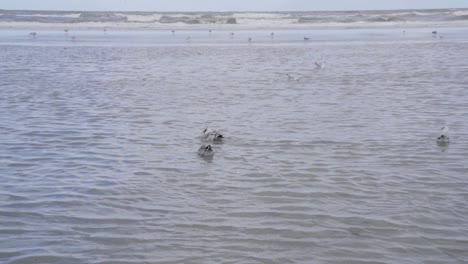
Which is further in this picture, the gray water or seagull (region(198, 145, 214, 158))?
seagull (region(198, 145, 214, 158))

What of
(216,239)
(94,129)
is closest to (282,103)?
(94,129)

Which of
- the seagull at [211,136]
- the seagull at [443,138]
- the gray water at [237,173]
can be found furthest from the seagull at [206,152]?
the seagull at [443,138]

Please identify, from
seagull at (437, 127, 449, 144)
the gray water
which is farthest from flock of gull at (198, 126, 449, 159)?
the gray water

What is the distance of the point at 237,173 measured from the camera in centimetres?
688

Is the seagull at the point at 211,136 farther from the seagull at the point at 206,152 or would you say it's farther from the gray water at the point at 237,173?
the seagull at the point at 206,152

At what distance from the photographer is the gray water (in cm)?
473

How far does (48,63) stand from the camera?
70.7ft

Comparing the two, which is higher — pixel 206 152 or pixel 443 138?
pixel 443 138

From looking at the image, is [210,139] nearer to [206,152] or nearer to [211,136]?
[211,136]

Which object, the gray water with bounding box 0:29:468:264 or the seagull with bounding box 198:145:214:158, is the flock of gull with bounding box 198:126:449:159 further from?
the gray water with bounding box 0:29:468:264

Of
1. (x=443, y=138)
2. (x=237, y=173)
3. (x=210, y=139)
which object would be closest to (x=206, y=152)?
(x=210, y=139)

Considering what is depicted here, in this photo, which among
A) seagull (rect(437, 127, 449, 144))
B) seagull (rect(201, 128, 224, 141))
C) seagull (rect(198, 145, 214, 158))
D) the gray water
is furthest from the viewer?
seagull (rect(201, 128, 224, 141))

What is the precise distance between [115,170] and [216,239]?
2.64 metres

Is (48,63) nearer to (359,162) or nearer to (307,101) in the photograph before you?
(307,101)
